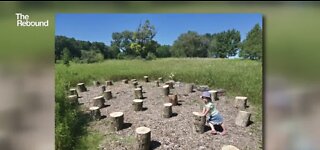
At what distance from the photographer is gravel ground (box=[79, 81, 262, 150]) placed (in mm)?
3234

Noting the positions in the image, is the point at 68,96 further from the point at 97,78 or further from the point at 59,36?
the point at 59,36

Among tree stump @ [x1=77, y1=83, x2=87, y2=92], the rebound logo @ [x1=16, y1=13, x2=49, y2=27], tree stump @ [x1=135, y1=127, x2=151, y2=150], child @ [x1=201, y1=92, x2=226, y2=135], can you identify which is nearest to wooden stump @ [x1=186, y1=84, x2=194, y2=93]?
child @ [x1=201, y1=92, x2=226, y2=135]

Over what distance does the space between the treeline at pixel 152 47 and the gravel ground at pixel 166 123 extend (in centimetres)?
32

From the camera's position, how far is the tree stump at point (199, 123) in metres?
3.26

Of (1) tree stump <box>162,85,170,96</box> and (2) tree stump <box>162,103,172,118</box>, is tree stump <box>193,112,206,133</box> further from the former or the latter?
(1) tree stump <box>162,85,170,96</box>

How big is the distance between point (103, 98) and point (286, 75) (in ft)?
5.88

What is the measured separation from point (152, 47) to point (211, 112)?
859 millimetres

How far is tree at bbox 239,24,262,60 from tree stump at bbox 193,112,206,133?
72 cm

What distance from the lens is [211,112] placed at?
3303 mm

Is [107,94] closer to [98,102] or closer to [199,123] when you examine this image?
[98,102]

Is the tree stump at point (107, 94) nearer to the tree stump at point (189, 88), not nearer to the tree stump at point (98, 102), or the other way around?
the tree stump at point (98, 102)

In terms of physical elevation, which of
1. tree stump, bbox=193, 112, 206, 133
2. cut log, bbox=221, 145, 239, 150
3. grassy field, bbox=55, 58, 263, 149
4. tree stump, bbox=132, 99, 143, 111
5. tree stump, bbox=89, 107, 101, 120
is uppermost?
grassy field, bbox=55, 58, 263, 149

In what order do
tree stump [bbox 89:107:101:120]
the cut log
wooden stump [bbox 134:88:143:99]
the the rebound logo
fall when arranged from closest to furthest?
the cut log, the the rebound logo, tree stump [bbox 89:107:101:120], wooden stump [bbox 134:88:143:99]

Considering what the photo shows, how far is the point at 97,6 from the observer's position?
3.26 metres
